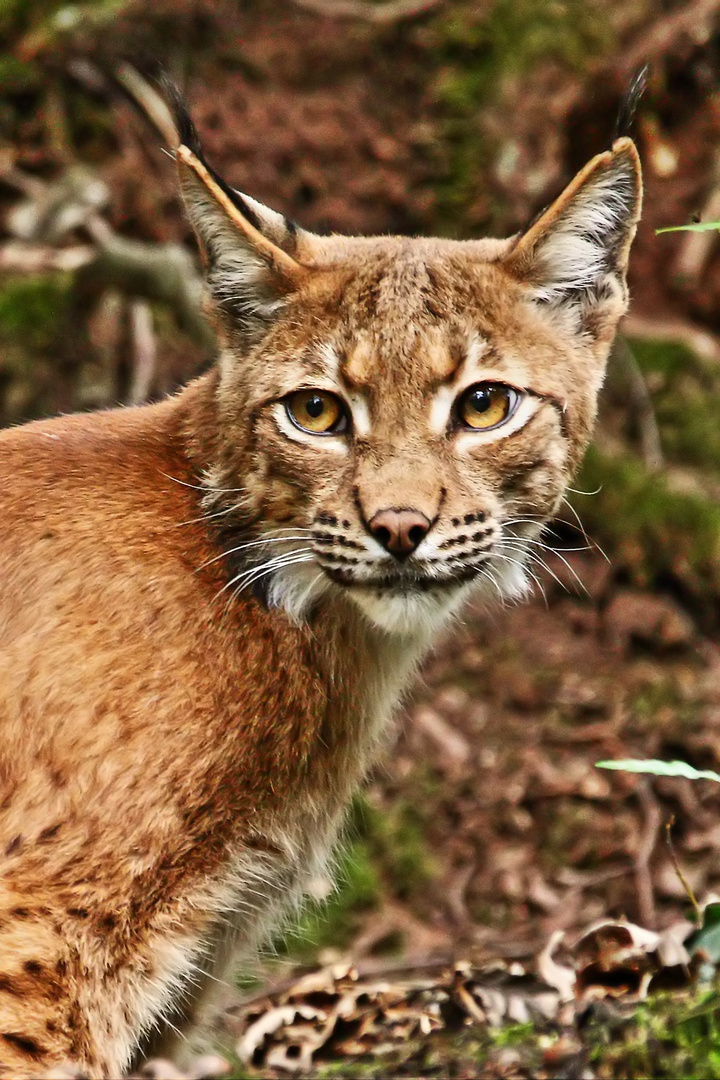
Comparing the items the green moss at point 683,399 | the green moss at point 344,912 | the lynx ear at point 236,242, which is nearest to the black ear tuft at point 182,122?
the lynx ear at point 236,242

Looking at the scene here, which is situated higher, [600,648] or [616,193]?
[616,193]

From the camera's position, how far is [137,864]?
4.04m

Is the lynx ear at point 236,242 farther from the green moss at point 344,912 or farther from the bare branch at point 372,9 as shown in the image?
the bare branch at point 372,9

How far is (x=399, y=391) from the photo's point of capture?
4.21m

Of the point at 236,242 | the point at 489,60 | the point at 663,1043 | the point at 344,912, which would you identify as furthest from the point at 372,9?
the point at 663,1043

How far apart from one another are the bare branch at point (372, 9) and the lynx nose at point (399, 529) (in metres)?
7.48

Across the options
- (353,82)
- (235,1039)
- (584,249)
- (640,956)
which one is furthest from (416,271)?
(353,82)

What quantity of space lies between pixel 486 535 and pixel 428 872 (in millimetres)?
3828

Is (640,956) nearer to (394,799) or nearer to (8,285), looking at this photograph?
(394,799)

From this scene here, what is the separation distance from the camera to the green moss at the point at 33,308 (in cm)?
860

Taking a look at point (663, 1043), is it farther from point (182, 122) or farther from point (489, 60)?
point (489, 60)

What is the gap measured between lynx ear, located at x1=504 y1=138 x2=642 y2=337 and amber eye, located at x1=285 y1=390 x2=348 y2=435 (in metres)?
0.78

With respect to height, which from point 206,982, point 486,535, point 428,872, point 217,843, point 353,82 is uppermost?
point 353,82

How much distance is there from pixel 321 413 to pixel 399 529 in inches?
23.1
